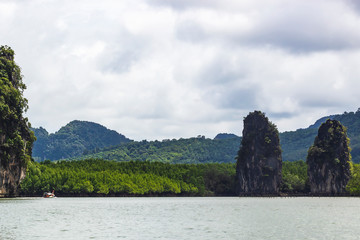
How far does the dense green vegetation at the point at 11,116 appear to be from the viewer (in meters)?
106

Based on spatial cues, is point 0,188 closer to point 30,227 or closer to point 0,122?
point 0,122

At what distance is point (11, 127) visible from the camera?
109312mm

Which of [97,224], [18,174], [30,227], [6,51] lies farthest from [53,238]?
[6,51]

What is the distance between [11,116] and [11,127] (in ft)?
8.38

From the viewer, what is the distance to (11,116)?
10831 cm

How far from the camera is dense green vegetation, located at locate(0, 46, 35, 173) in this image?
106m

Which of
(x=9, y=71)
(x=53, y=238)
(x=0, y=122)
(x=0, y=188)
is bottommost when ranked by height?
(x=53, y=238)

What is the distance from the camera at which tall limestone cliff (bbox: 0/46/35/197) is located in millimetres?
106000

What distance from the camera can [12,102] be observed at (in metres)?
109

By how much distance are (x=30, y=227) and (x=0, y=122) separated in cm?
5964

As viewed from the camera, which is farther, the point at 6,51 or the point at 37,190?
the point at 37,190

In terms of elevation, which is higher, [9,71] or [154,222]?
[9,71]

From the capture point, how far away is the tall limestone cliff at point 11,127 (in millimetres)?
106000

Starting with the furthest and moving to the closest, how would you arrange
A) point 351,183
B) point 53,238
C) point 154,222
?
point 351,183, point 154,222, point 53,238
